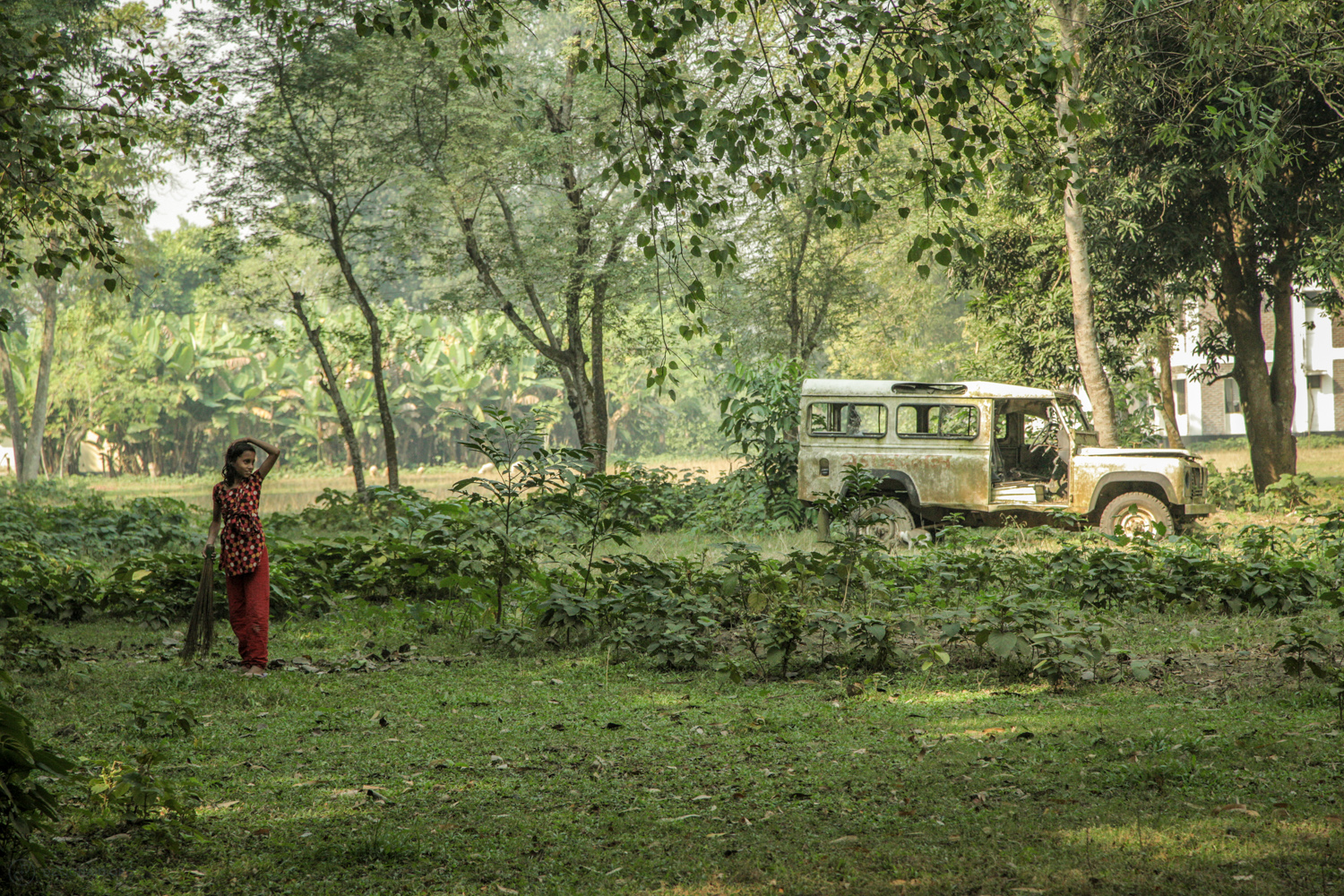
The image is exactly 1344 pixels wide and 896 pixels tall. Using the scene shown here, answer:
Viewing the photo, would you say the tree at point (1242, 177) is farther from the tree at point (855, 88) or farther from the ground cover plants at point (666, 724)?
the tree at point (855, 88)

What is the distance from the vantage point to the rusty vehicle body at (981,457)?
13516 millimetres

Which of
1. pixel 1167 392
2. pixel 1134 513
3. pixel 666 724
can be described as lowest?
pixel 666 724

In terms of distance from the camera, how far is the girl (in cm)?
707

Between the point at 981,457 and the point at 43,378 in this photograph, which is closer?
the point at 981,457

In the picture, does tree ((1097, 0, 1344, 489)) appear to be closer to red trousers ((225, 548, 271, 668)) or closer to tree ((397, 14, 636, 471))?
tree ((397, 14, 636, 471))

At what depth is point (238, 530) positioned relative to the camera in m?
7.20

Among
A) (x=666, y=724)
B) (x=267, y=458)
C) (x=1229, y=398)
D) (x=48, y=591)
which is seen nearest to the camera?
(x=666, y=724)

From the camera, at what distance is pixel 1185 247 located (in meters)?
17.9

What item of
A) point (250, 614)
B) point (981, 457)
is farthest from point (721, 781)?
point (981, 457)

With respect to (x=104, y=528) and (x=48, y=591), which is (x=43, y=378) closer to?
(x=104, y=528)

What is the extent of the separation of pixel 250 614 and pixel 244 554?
413mm

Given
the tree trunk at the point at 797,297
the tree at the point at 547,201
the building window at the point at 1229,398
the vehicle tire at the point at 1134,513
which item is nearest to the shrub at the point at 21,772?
the vehicle tire at the point at 1134,513

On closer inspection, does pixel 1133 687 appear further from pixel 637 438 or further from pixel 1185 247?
pixel 637 438

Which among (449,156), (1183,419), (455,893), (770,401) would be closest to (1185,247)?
(770,401)
